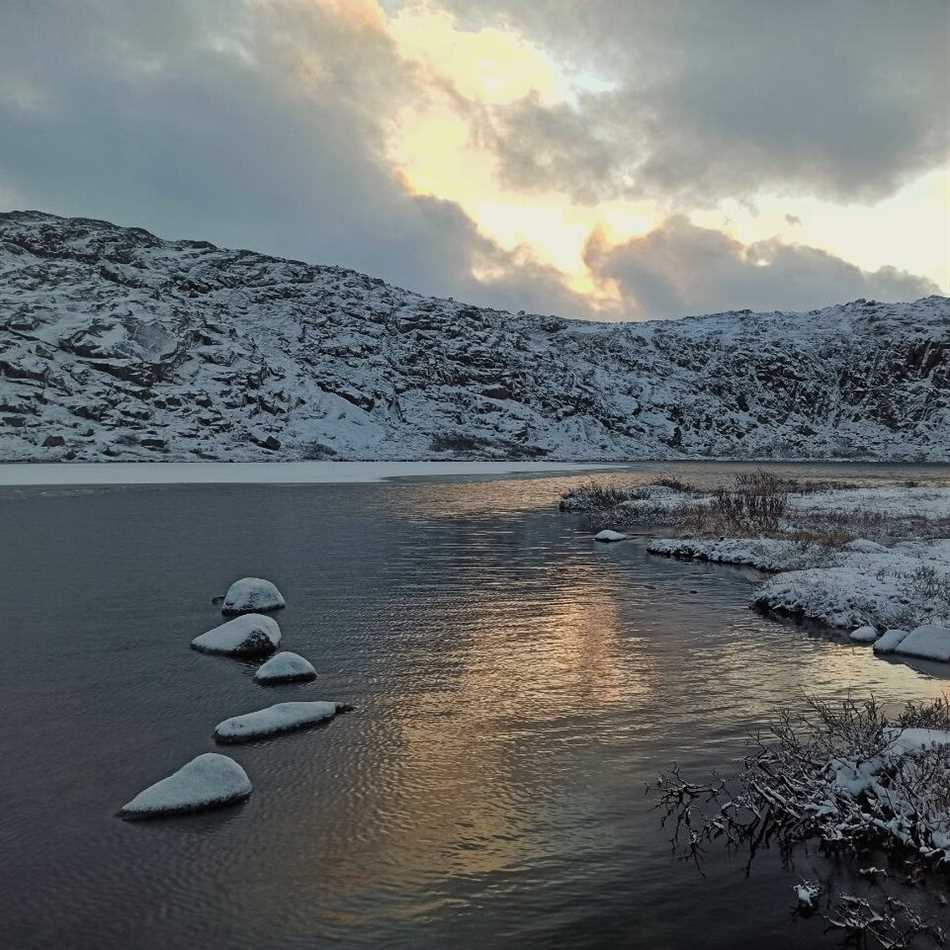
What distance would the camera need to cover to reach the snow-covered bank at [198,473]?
263ft

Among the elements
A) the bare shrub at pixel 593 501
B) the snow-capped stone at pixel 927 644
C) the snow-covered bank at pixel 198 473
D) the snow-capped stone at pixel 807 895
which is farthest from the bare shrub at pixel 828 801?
the snow-covered bank at pixel 198 473

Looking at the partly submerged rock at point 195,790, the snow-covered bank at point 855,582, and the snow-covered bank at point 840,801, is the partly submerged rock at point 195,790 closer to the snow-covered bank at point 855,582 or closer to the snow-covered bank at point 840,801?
the snow-covered bank at point 840,801

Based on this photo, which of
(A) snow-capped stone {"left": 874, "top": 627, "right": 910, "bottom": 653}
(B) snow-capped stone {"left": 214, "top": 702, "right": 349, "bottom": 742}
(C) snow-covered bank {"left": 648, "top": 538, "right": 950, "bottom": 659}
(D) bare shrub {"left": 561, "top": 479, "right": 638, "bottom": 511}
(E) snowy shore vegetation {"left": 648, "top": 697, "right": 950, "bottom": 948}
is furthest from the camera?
(D) bare shrub {"left": 561, "top": 479, "right": 638, "bottom": 511}

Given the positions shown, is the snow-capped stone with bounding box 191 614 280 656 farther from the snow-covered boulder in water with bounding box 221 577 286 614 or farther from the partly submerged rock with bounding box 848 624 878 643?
the partly submerged rock with bounding box 848 624 878 643

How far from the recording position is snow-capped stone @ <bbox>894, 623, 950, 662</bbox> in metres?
18.7

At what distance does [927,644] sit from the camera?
62.0ft

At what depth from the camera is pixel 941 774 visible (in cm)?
931

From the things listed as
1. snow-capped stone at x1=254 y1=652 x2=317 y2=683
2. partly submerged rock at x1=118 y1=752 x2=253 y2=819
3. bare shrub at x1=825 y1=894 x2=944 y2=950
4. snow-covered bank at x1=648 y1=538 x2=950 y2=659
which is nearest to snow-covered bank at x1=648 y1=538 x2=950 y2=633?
snow-covered bank at x1=648 y1=538 x2=950 y2=659

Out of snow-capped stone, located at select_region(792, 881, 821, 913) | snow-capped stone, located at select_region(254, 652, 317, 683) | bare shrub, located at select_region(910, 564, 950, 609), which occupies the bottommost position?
snow-capped stone, located at select_region(792, 881, 821, 913)

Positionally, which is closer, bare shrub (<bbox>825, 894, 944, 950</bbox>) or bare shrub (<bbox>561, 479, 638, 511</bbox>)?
bare shrub (<bbox>825, 894, 944, 950</bbox>)

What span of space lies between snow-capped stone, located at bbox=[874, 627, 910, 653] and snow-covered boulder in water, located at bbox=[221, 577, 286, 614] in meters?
16.4

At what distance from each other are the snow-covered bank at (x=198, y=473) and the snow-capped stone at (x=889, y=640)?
67.6 m

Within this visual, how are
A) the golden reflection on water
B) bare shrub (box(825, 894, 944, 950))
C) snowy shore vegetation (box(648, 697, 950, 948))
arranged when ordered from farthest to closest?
the golden reflection on water
snowy shore vegetation (box(648, 697, 950, 948))
bare shrub (box(825, 894, 944, 950))

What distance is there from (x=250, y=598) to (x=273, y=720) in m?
9.61
